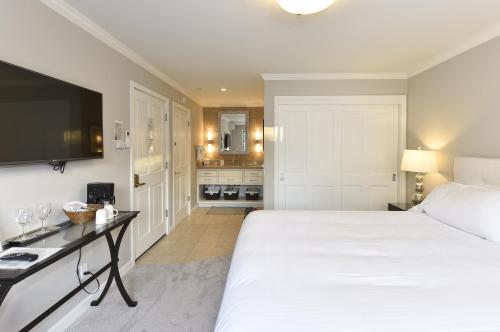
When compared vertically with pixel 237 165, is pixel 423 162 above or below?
above

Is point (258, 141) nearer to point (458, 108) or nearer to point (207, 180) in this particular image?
point (207, 180)

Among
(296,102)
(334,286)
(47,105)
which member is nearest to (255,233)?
(334,286)

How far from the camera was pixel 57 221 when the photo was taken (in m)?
2.15

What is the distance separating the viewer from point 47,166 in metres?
2.04

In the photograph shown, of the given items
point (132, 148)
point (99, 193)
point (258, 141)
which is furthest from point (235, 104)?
point (99, 193)

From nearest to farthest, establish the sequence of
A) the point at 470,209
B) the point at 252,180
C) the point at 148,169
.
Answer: the point at 470,209 → the point at 148,169 → the point at 252,180

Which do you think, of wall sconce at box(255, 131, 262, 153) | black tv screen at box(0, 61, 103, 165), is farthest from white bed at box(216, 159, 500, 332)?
wall sconce at box(255, 131, 262, 153)

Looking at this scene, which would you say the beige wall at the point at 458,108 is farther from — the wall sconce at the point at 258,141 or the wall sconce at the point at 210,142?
the wall sconce at the point at 210,142

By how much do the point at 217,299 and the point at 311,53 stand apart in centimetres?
269

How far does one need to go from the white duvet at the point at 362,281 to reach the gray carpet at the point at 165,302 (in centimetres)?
90

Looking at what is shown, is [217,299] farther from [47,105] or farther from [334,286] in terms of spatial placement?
[47,105]

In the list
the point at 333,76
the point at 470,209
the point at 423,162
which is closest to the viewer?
the point at 470,209

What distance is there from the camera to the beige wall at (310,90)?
13.4ft

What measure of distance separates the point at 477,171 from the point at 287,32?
209 cm
